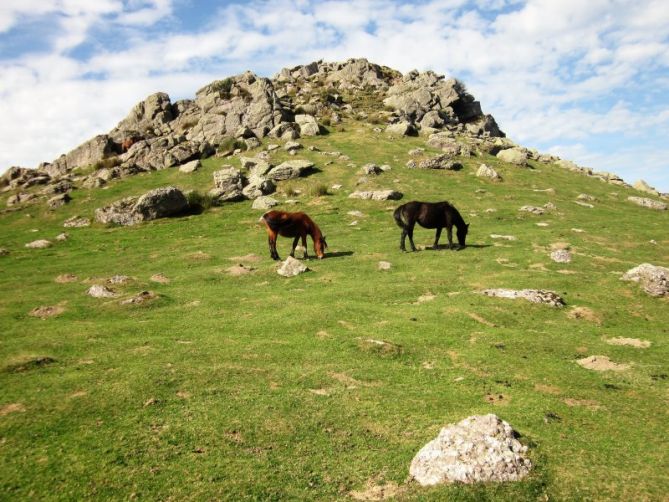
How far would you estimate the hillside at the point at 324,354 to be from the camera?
969cm

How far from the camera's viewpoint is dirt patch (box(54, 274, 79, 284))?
89.5ft

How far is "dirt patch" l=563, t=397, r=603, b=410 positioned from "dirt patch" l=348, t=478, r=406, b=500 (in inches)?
255

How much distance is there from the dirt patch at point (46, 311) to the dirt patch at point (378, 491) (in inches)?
701

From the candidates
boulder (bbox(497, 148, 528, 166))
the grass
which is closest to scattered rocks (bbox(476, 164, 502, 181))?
boulder (bbox(497, 148, 528, 166))

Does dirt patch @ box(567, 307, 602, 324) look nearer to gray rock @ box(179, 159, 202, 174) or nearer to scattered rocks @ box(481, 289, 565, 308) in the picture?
scattered rocks @ box(481, 289, 565, 308)

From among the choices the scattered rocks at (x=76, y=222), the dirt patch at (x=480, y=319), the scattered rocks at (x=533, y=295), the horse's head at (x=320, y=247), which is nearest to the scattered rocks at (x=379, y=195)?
the horse's head at (x=320, y=247)

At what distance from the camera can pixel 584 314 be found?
2022cm

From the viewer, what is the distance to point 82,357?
15.4 metres

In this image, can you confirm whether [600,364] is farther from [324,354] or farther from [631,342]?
[324,354]

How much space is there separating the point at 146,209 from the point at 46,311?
2540cm

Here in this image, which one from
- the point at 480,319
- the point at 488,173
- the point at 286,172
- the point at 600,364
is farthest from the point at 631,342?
the point at 286,172

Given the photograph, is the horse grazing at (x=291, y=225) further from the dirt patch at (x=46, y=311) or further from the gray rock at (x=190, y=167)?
the gray rock at (x=190, y=167)

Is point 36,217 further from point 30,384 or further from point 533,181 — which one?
point 533,181

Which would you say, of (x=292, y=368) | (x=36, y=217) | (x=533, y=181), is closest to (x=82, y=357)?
(x=292, y=368)
